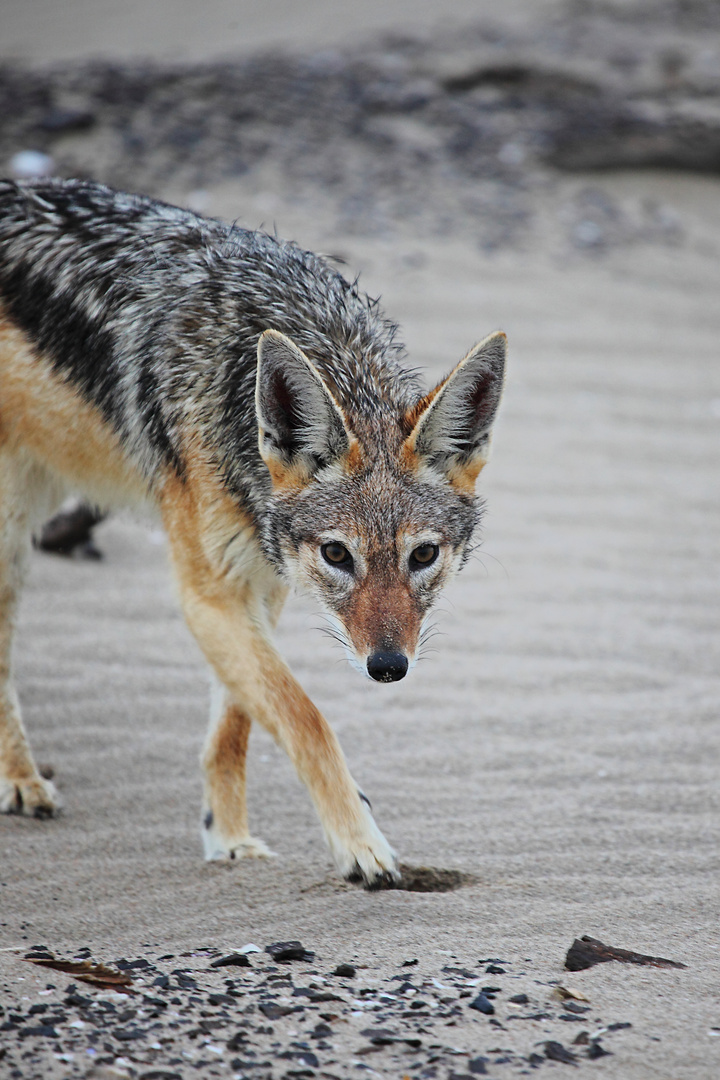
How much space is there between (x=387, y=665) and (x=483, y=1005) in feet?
3.63

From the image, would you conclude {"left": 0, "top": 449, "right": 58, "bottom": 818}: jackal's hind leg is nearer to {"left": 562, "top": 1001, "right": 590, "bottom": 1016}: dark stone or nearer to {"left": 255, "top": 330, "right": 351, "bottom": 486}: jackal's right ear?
{"left": 255, "top": 330, "right": 351, "bottom": 486}: jackal's right ear

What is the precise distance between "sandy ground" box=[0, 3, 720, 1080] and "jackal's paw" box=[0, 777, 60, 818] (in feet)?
0.35

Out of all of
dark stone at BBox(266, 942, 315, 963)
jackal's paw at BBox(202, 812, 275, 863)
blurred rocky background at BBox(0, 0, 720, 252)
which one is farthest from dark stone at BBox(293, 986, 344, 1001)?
blurred rocky background at BBox(0, 0, 720, 252)

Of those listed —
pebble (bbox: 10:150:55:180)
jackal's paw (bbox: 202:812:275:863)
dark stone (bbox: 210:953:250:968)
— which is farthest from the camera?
pebble (bbox: 10:150:55:180)

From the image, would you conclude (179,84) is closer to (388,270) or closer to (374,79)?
(374,79)

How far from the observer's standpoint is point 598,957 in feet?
11.1

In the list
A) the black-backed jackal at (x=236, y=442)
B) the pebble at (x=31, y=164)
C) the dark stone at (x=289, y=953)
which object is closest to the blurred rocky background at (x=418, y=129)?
the pebble at (x=31, y=164)

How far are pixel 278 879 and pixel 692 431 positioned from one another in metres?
6.80

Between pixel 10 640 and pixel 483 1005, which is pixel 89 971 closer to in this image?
pixel 483 1005

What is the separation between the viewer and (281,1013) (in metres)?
2.90

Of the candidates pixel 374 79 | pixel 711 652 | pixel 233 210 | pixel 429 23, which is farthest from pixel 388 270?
pixel 711 652

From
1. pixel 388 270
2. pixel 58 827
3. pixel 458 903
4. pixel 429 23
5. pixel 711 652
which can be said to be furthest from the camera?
pixel 429 23

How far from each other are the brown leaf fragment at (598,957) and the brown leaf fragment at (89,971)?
134 cm

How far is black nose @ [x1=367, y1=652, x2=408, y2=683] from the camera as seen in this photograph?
363cm
